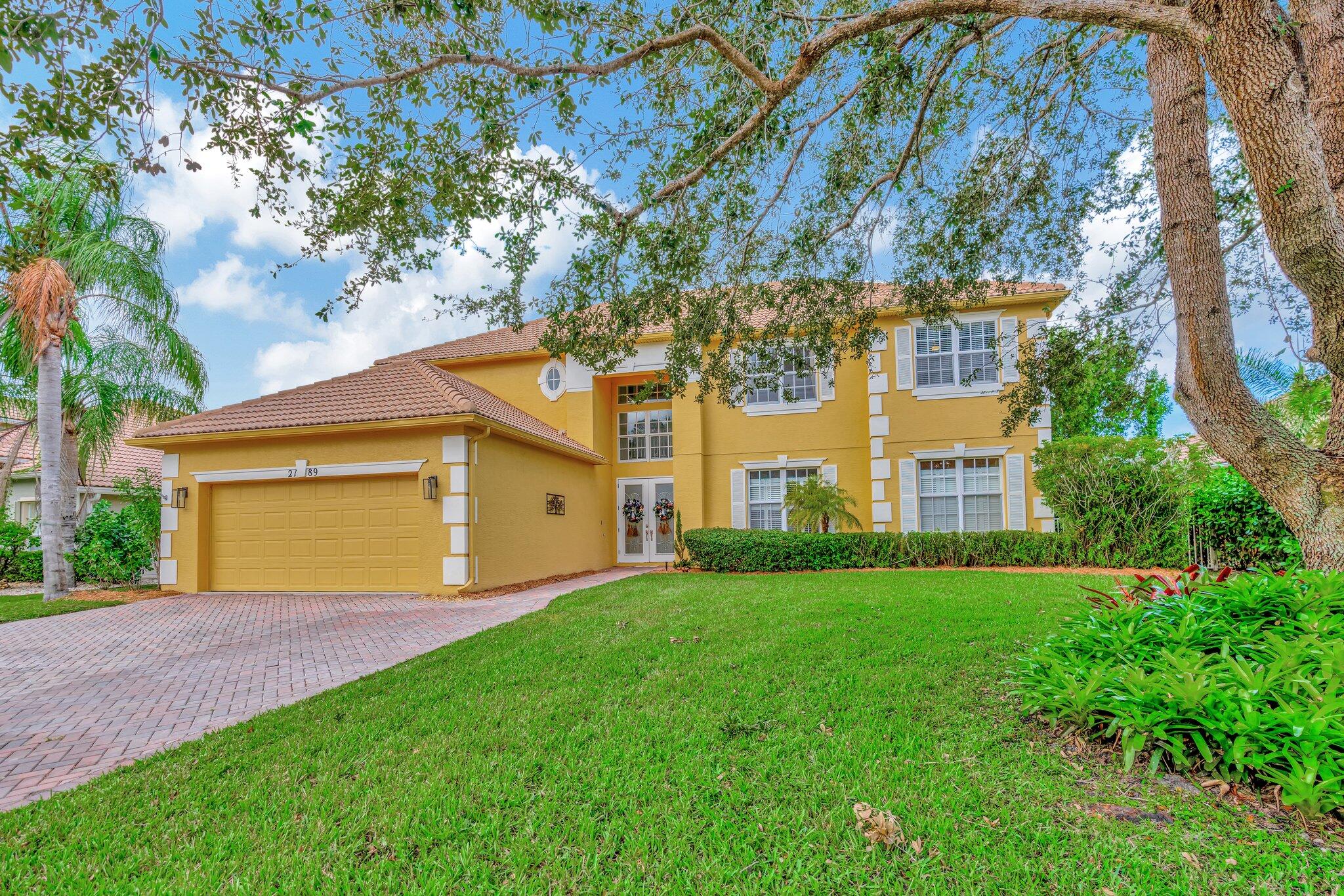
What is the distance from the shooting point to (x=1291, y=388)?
9320mm

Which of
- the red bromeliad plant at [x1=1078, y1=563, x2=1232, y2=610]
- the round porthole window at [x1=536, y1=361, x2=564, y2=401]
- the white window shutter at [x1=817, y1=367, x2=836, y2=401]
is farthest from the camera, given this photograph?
the round porthole window at [x1=536, y1=361, x2=564, y2=401]

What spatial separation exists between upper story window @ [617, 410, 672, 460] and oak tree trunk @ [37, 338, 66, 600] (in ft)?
36.5

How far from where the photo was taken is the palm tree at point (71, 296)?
35.7 ft

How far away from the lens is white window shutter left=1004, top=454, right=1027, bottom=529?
42.9ft

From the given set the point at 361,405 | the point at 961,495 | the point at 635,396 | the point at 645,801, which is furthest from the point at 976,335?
the point at 645,801

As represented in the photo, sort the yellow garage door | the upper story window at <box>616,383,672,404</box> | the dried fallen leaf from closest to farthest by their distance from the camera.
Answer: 1. the dried fallen leaf
2. the yellow garage door
3. the upper story window at <box>616,383,672,404</box>

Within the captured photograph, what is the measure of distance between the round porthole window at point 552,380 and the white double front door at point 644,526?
112 inches

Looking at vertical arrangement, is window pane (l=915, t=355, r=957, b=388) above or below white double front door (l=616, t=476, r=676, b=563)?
above

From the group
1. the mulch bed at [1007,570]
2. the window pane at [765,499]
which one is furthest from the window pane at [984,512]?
the window pane at [765,499]

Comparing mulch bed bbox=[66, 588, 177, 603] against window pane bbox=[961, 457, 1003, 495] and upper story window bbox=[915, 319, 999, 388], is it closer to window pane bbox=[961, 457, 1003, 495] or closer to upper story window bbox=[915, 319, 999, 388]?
upper story window bbox=[915, 319, 999, 388]

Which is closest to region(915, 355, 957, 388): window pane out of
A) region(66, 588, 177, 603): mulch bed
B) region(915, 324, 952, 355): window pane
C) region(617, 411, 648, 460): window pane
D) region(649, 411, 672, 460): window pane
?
region(915, 324, 952, 355): window pane

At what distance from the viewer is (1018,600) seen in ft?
24.5

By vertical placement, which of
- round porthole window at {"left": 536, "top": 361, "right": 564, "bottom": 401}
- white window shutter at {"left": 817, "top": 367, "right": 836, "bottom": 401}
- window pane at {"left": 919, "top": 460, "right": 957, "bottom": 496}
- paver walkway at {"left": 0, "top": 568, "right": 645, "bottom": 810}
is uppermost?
round porthole window at {"left": 536, "top": 361, "right": 564, "bottom": 401}

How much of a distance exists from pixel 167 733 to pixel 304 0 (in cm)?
557
